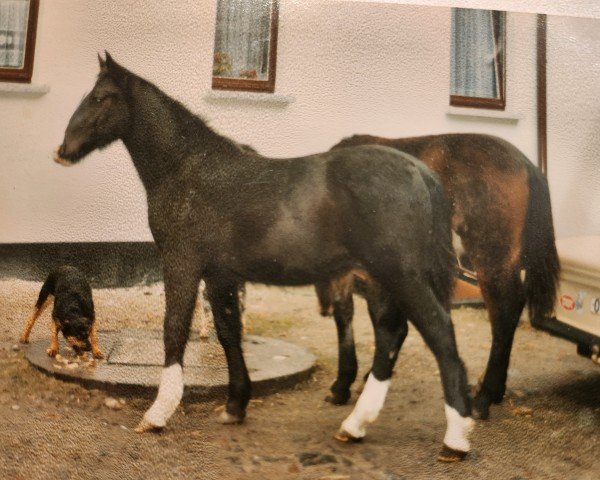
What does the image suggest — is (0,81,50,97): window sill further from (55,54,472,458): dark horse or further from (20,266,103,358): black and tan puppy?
(20,266,103,358): black and tan puppy

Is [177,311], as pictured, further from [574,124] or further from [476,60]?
[574,124]

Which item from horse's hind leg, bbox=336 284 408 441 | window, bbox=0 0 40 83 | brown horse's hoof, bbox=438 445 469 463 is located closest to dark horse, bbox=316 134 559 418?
brown horse's hoof, bbox=438 445 469 463

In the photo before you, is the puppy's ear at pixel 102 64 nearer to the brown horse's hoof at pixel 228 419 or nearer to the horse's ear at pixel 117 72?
the horse's ear at pixel 117 72

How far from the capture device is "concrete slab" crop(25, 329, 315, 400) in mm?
1731

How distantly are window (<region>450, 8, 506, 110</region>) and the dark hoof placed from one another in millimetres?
987

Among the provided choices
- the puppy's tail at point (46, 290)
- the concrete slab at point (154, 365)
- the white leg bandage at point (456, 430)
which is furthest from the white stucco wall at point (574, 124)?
the puppy's tail at point (46, 290)

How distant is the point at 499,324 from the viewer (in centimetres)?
192

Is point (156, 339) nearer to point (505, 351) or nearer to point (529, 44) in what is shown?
point (505, 351)

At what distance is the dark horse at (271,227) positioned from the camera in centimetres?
168

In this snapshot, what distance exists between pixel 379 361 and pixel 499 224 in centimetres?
60

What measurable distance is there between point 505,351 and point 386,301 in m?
0.48

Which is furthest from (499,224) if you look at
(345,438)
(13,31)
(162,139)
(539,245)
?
(13,31)

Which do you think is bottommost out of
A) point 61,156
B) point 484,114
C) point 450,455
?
point 450,455

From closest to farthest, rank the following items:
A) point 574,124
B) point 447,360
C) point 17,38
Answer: point 447,360 → point 17,38 → point 574,124
